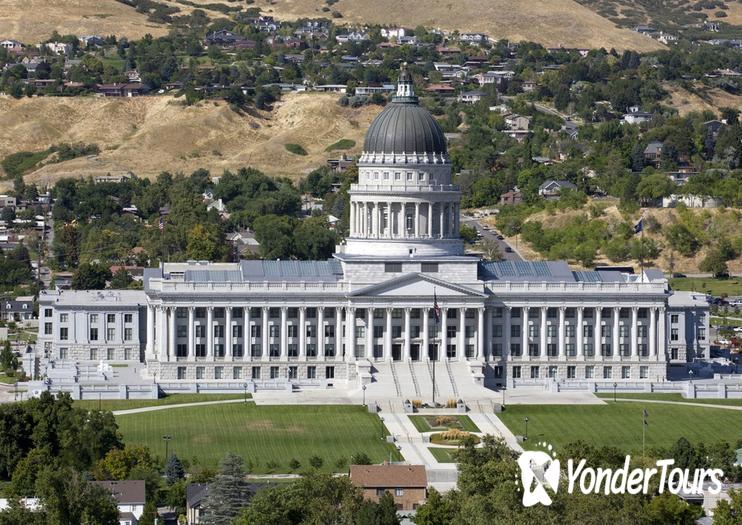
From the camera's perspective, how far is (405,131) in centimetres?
16925

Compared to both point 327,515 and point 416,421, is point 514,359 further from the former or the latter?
point 327,515

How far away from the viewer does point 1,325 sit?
645 feet

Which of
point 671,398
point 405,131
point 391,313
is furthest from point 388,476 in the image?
point 405,131

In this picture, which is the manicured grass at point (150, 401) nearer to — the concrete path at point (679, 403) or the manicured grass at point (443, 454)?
the manicured grass at point (443, 454)

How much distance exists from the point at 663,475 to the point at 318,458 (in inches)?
887

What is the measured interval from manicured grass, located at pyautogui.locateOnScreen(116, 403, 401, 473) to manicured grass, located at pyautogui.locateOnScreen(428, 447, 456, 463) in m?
2.06

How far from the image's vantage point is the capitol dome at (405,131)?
555 ft

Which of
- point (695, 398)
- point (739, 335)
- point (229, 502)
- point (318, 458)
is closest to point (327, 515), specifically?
point (229, 502)

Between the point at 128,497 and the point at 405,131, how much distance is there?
198 feet

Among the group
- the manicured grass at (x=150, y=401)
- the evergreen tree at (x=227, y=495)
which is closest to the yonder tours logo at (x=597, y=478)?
the evergreen tree at (x=227, y=495)

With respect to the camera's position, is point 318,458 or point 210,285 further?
point 210,285

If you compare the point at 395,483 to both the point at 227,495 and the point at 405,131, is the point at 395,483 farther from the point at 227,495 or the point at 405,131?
the point at 405,131

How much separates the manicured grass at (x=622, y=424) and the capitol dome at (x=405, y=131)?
2602 centimetres

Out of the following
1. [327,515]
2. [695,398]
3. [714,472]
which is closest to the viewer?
[327,515]
